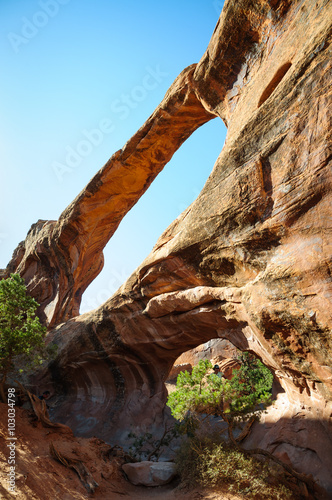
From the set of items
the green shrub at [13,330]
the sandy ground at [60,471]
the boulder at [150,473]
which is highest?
the green shrub at [13,330]

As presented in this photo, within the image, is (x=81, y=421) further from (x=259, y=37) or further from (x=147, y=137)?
(x=259, y=37)

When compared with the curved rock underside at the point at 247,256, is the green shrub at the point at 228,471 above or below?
below

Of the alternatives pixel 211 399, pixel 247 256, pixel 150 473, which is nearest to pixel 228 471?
pixel 211 399

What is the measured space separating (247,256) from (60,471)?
32.2 feet

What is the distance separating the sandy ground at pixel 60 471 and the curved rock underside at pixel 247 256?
3410 mm

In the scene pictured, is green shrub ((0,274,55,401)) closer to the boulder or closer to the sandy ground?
the sandy ground

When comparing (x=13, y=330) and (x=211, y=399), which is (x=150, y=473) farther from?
(x=13, y=330)

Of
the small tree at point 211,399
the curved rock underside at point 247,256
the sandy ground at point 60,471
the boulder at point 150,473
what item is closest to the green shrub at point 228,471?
the sandy ground at point 60,471

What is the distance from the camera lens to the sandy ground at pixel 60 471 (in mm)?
8148

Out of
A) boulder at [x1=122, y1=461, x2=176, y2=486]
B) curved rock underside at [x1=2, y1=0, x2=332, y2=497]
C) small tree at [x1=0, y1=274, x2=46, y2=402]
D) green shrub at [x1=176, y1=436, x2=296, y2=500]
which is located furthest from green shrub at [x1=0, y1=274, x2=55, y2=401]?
green shrub at [x1=176, y1=436, x2=296, y2=500]

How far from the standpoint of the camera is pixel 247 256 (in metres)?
9.16

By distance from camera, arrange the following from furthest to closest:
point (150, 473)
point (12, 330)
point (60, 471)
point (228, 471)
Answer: point (12, 330)
point (150, 473)
point (60, 471)
point (228, 471)

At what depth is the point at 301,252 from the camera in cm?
755

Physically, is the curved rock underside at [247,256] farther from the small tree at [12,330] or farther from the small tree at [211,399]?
the small tree at [12,330]
